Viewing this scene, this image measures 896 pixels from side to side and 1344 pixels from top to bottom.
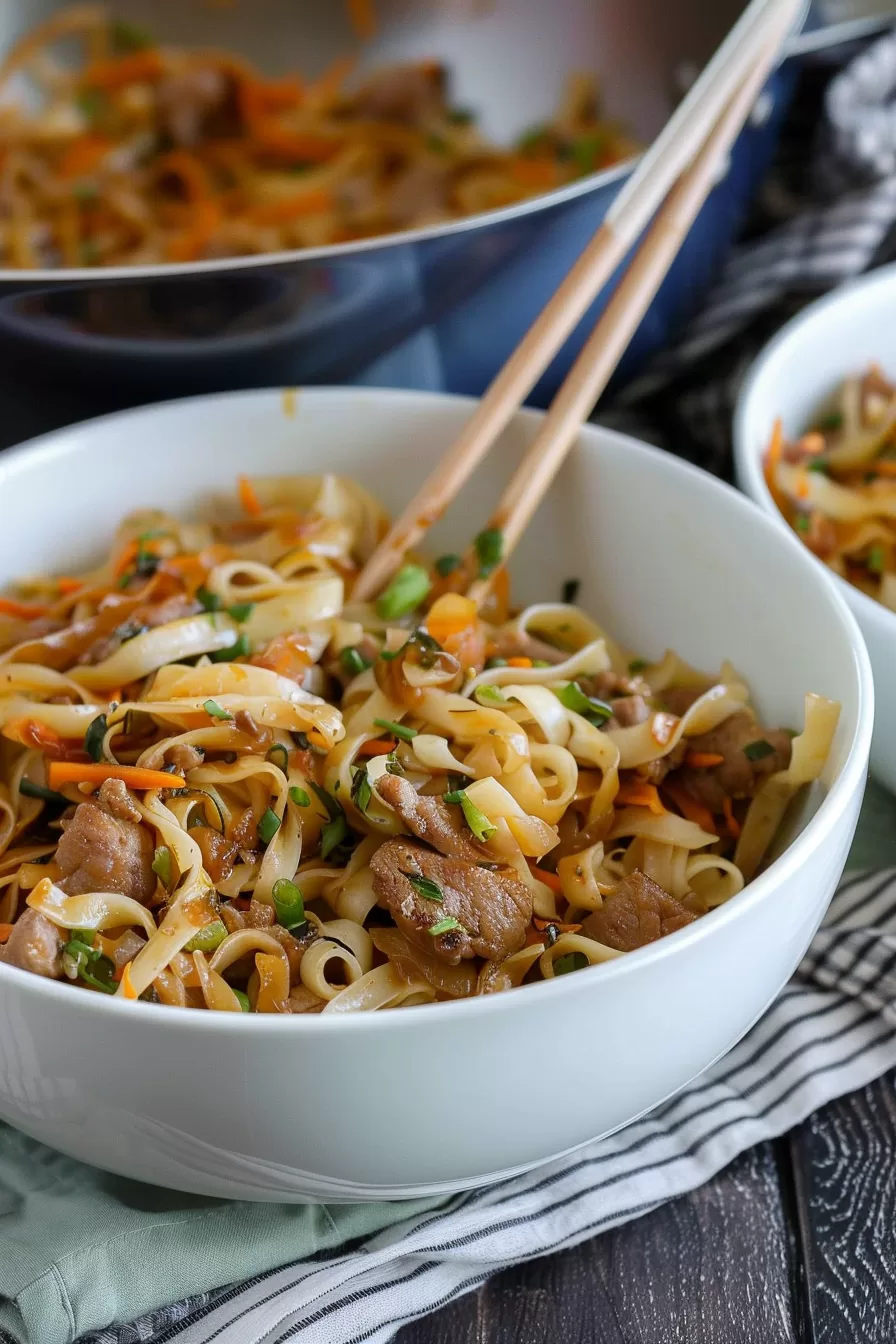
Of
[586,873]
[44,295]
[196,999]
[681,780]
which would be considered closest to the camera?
[196,999]

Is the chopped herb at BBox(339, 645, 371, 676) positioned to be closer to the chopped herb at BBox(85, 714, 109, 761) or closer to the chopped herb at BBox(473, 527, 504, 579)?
the chopped herb at BBox(473, 527, 504, 579)

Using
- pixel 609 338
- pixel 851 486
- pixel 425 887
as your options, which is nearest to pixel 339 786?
pixel 425 887

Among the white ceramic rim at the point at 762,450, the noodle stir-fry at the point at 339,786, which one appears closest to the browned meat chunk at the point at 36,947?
the noodle stir-fry at the point at 339,786

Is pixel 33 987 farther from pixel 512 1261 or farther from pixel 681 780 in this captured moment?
pixel 681 780

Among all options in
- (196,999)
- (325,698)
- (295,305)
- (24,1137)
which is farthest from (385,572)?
(24,1137)

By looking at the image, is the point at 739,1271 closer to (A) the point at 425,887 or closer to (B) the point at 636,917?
(B) the point at 636,917

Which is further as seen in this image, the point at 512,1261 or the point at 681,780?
the point at 681,780

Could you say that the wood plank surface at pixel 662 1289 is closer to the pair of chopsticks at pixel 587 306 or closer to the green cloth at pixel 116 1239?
the green cloth at pixel 116 1239
